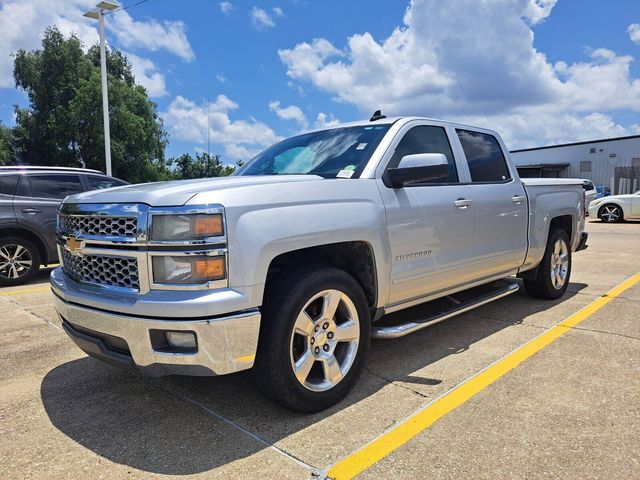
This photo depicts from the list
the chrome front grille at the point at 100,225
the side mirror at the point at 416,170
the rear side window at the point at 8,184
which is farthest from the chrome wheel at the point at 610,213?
the chrome front grille at the point at 100,225

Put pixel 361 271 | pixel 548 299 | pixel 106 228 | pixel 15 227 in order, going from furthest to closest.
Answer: pixel 15 227 → pixel 548 299 → pixel 361 271 → pixel 106 228

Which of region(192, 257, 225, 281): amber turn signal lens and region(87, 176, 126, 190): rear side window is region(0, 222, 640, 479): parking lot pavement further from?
region(87, 176, 126, 190): rear side window

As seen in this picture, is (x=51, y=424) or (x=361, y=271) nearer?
(x=51, y=424)

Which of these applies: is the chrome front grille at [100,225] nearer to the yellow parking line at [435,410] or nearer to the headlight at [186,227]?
the headlight at [186,227]

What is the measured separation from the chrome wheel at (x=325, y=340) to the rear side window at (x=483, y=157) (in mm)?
1988

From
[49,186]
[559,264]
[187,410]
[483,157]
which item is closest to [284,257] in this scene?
[187,410]

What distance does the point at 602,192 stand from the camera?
95.6ft

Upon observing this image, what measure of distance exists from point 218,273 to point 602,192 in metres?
31.9

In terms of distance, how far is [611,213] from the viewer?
62.6ft

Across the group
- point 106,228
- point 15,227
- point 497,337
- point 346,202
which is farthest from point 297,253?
point 15,227

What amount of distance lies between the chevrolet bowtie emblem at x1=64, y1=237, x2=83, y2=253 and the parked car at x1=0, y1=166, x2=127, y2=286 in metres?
4.59

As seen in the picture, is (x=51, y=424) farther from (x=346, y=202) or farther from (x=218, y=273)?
(x=346, y=202)

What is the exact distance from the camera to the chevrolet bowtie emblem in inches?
115

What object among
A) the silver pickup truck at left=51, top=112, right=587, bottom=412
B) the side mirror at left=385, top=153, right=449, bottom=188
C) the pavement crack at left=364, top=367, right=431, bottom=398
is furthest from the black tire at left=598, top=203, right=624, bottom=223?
the pavement crack at left=364, top=367, right=431, bottom=398
